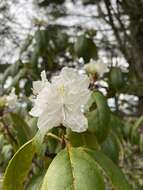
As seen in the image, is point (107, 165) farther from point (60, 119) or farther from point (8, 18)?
point (8, 18)

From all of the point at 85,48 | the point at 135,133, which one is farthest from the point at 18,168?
the point at 85,48

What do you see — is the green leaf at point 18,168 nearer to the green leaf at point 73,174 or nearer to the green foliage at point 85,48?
the green leaf at point 73,174

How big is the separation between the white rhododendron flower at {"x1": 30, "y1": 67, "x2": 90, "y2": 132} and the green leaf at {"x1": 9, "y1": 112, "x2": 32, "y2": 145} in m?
0.45

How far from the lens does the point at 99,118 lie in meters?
1.61

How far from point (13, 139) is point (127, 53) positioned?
117 centimetres

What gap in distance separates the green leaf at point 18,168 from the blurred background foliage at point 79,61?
113mm

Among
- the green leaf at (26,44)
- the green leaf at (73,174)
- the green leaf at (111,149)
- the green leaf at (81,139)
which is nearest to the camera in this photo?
the green leaf at (73,174)

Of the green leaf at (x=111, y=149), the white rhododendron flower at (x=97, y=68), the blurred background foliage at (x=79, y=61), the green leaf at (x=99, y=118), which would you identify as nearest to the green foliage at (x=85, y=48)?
the blurred background foliage at (x=79, y=61)

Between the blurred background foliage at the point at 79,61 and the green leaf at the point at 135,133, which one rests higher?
the blurred background foliage at the point at 79,61

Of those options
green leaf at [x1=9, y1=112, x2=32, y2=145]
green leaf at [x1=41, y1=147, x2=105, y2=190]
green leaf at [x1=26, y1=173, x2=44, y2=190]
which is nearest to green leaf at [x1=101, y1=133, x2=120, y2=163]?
green leaf at [x1=9, y1=112, x2=32, y2=145]

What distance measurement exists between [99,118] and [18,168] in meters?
0.51

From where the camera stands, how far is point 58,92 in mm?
1091

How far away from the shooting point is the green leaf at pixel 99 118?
1.58 meters

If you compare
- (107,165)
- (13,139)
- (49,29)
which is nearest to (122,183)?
(107,165)
